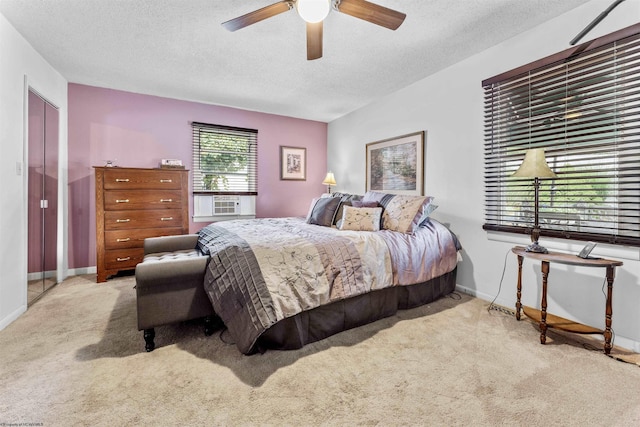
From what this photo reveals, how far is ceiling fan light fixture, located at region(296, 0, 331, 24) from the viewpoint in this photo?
178 cm

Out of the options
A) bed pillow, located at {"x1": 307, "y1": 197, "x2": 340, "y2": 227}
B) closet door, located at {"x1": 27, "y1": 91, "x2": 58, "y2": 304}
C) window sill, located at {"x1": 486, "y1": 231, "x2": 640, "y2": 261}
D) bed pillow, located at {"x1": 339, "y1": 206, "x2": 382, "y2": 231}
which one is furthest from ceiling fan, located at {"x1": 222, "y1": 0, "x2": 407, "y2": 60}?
closet door, located at {"x1": 27, "y1": 91, "x2": 58, "y2": 304}

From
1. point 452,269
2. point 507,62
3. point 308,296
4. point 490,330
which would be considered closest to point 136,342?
point 308,296

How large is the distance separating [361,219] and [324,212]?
520 millimetres

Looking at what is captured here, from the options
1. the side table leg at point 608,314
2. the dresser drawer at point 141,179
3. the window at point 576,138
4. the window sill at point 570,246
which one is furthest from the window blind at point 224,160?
the side table leg at point 608,314

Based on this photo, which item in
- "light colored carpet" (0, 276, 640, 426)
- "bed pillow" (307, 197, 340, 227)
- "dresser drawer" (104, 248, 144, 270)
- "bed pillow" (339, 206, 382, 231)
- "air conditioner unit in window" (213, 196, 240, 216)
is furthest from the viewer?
"air conditioner unit in window" (213, 196, 240, 216)

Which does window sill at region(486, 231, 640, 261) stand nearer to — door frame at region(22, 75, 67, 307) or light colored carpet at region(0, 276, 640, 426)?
light colored carpet at region(0, 276, 640, 426)

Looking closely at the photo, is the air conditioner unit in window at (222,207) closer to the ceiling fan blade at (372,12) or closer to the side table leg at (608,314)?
the ceiling fan blade at (372,12)

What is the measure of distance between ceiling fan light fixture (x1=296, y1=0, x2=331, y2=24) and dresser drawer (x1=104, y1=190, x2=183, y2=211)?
283cm

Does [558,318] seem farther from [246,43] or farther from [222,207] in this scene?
[222,207]

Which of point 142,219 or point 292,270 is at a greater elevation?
point 142,219

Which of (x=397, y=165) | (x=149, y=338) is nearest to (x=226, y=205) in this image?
(x=397, y=165)

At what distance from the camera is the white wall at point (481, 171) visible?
2.05 metres

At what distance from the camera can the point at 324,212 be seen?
3408 mm

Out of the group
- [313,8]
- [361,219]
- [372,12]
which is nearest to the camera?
[313,8]
